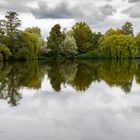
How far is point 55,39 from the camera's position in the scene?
67375 mm

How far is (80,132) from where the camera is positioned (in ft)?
27.3

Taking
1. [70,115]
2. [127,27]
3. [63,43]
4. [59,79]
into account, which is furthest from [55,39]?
[70,115]

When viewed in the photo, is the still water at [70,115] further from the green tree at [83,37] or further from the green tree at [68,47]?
the green tree at [83,37]

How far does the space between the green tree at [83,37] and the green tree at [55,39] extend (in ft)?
25.1

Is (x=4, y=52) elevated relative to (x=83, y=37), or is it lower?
lower

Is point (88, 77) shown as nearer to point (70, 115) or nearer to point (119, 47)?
point (70, 115)

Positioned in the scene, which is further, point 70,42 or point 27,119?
point 70,42

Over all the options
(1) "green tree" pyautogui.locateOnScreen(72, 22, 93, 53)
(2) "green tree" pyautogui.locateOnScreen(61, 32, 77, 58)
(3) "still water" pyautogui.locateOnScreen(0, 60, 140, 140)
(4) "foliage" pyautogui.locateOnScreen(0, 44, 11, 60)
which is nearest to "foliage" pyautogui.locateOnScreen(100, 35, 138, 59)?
(2) "green tree" pyautogui.locateOnScreen(61, 32, 77, 58)

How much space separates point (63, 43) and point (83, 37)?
1145 centimetres

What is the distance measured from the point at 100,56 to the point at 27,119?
64.1 m

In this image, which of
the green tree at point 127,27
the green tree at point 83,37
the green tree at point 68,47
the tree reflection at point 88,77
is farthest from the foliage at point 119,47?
the tree reflection at point 88,77

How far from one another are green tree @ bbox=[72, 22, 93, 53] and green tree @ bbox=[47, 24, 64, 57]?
7641 mm

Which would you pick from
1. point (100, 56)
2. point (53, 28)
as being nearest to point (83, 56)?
point (100, 56)

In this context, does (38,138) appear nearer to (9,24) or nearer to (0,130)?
(0,130)
